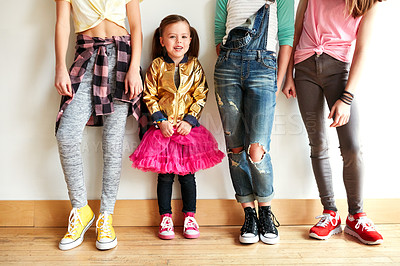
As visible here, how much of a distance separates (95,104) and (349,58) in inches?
43.5

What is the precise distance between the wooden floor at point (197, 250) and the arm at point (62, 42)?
2.16 feet

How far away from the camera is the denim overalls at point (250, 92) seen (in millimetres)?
1465

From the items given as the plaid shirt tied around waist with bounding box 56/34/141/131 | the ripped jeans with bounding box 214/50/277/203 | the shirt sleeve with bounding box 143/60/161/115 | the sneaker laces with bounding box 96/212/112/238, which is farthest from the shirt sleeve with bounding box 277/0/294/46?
the sneaker laces with bounding box 96/212/112/238

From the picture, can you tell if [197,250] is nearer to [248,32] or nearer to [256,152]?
[256,152]

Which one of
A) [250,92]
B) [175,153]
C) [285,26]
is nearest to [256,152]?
[250,92]

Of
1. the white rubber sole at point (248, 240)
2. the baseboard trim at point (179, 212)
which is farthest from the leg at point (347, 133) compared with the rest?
the white rubber sole at point (248, 240)

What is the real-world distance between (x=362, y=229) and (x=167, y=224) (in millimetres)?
849

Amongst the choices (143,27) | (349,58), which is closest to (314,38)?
(349,58)

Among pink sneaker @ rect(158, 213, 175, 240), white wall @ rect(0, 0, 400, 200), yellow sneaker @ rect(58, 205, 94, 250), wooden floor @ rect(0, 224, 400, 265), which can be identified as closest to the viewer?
wooden floor @ rect(0, 224, 400, 265)

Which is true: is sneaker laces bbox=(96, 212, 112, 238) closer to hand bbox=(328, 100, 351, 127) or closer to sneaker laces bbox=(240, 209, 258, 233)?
sneaker laces bbox=(240, 209, 258, 233)

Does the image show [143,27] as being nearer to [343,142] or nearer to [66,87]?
[66,87]

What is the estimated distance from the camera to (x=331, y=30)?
149 centimetres

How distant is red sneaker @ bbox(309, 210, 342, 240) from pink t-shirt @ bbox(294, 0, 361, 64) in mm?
696

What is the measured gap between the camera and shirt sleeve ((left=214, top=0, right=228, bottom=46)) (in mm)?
1602
